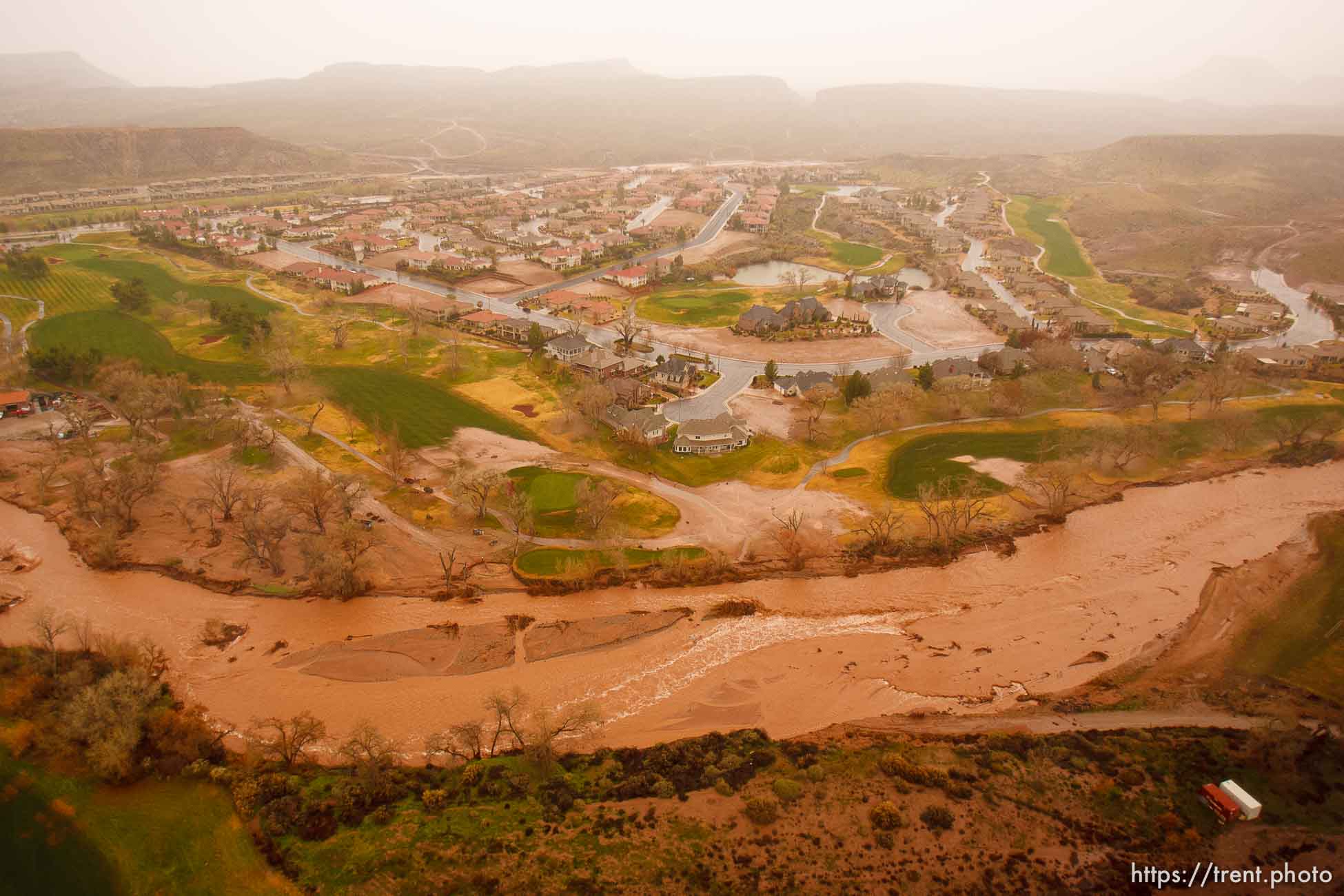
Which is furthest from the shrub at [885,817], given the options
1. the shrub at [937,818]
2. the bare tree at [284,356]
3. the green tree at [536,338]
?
the bare tree at [284,356]

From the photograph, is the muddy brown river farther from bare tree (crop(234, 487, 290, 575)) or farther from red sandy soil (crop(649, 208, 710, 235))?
red sandy soil (crop(649, 208, 710, 235))

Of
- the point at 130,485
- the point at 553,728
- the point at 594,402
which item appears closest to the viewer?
the point at 553,728

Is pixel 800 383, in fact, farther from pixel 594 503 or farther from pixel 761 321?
pixel 594 503

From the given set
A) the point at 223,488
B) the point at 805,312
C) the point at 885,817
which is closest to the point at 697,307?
the point at 805,312

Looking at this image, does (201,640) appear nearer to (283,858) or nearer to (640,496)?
(283,858)

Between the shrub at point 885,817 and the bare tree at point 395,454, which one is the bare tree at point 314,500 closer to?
the bare tree at point 395,454

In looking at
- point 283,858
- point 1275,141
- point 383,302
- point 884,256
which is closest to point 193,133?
point 383,302
